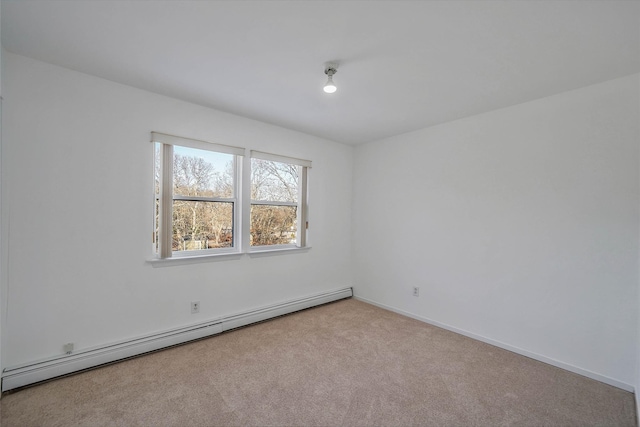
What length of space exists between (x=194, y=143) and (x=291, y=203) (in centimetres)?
145

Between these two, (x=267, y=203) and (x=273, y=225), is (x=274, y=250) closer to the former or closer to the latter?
(x=273, y=225)

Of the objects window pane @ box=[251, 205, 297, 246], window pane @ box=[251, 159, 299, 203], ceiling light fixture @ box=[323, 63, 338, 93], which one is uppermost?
ceiling light fixture @ box=[323, 63, 338, 93]

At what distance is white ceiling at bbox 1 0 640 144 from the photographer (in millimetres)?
1527

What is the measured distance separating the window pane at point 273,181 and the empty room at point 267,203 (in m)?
0.05

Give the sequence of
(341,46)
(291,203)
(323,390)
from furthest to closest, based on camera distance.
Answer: (291,203) < (323,390) < (341,46)

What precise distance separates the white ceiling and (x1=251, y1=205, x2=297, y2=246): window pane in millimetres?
1377

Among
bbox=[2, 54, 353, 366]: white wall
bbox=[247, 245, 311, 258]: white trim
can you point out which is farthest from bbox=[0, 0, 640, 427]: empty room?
bbox=[247, 245, 311, 258]: white trim

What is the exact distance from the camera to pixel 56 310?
7.16ft

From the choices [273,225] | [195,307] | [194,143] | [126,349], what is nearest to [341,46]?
[194,143]

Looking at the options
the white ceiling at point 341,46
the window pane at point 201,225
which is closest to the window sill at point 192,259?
the window pane at point 201,225

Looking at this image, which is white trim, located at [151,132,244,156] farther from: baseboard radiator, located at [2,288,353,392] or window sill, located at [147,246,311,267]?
baseboard radiator, located at [2,288,353,392]

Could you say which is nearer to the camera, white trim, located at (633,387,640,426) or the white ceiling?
the white ceiling

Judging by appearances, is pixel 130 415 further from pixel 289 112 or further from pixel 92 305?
pixel 289 112

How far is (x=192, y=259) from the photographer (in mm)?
2842
